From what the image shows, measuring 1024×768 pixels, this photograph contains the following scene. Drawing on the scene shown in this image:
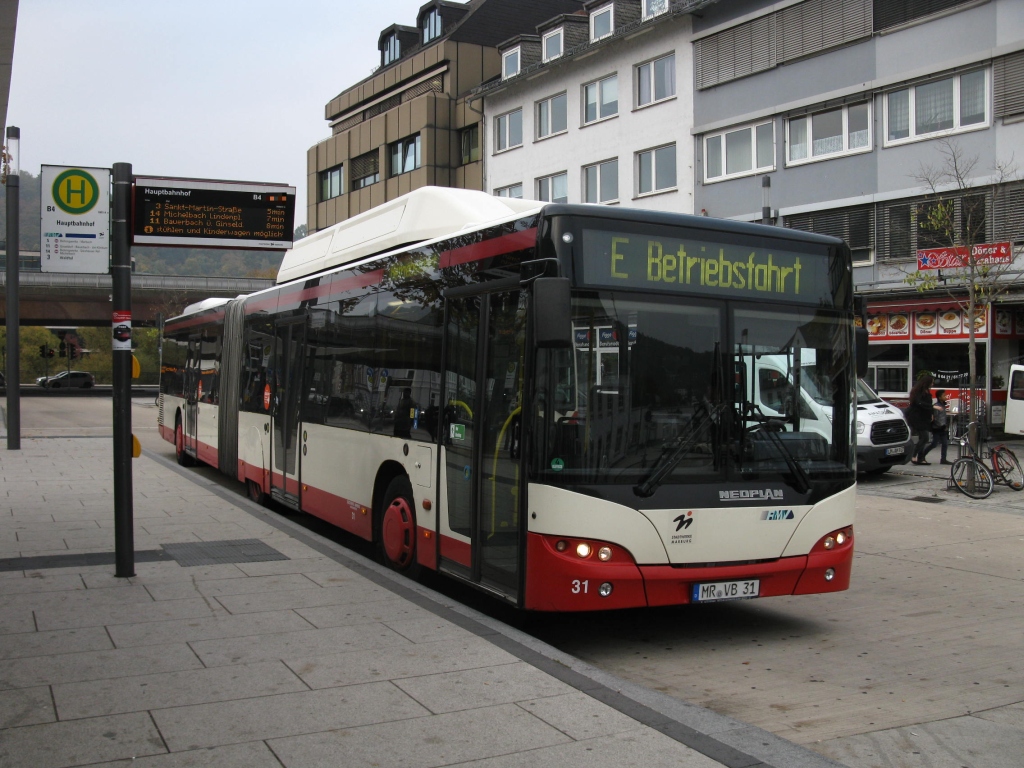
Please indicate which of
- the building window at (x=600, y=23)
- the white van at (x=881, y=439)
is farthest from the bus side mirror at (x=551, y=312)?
the building window at (x=600, y=23)

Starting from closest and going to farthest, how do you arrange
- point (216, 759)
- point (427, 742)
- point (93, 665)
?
1. point (216, 759)
2. point (427, 742)
3. point (93, 665)

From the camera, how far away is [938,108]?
27.4m

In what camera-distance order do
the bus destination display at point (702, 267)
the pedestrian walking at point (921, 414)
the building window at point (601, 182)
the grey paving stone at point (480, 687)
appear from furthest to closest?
the building window at point (601, 182)
the pedestrian walking at point (921, 414)
the bus destination display at point (702, 267)
the grey paving stone at point (480, 687)

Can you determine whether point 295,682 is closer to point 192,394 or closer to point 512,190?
Result: point 192,394

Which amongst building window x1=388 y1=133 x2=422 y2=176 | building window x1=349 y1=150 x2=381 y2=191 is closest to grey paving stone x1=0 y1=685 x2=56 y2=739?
building window x1=388 y1=133 x2=422 y2=176

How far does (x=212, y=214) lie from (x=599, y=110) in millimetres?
30778

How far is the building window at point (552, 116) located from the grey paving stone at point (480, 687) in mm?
35795

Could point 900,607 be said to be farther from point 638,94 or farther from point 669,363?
point 638,94

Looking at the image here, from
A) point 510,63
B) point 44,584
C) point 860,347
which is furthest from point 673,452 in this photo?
point 510,63

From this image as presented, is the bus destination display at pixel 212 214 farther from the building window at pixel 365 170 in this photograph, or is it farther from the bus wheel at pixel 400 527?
the building window at pixel 365 170

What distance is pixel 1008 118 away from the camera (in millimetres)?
25750

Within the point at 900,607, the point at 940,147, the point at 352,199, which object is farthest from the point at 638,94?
the point at 900,607

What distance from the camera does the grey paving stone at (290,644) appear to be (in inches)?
243

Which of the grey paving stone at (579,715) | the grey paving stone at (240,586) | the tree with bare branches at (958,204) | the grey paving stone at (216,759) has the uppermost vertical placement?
the tree with bare branches at (958,204)
